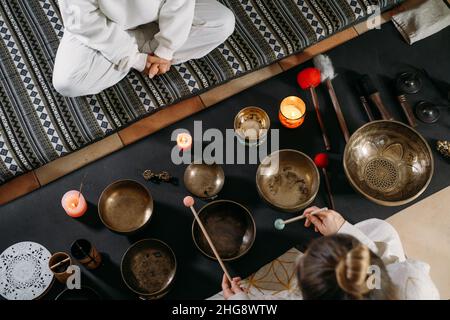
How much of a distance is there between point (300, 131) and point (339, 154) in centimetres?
20

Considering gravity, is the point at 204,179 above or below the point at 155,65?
below

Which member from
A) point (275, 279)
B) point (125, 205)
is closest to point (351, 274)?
point (275, 279)

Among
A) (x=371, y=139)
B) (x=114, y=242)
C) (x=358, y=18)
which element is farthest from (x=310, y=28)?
(x=114, y=242)

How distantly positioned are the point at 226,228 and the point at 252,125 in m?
0.47

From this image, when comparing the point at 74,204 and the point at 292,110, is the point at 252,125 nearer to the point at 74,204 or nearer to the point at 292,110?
the point at 292,110

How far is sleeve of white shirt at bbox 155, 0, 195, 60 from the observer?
190 cm

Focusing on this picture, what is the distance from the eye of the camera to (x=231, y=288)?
63.6 inches

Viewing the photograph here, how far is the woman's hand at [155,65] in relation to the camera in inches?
81.0

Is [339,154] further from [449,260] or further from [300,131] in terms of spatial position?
[449,260]

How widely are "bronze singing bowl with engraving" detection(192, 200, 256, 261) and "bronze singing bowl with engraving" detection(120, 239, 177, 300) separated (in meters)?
0.14

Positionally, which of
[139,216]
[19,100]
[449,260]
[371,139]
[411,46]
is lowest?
[449,260]

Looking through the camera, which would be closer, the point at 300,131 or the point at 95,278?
the point at 95,278
